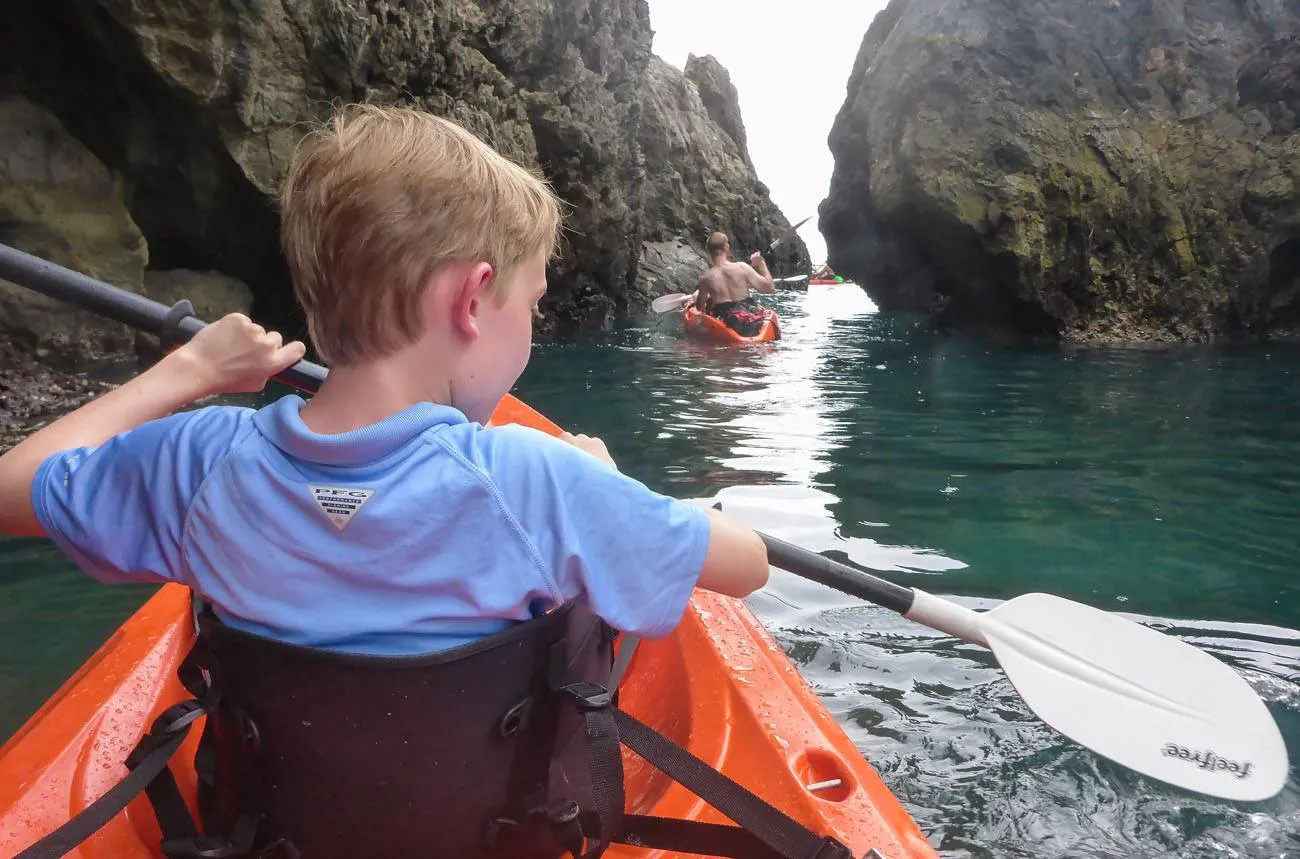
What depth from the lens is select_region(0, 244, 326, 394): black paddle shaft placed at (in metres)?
1.68

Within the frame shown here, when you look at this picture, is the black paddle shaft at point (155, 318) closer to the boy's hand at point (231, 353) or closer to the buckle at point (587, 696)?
the boy's hand at point (231, 353)

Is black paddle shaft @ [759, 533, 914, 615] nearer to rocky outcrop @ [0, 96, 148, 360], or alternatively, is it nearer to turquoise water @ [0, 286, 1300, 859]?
turquoise water @ [0, 286, 1300, 859]

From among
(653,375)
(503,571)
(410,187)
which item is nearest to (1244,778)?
(503,571)

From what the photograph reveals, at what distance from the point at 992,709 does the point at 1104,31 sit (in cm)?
1346

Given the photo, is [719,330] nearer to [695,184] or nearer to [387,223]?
[387,223]

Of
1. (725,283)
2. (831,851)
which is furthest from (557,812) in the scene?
(725,283)

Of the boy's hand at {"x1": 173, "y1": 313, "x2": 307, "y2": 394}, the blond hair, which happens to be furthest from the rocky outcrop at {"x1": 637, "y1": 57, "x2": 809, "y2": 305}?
the blond hair

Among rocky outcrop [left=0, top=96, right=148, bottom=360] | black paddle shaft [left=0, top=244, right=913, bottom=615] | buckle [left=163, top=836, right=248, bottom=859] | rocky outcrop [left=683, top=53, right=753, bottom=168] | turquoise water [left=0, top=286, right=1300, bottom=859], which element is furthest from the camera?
rocky outcrop [left=683, top=53, right=753, bottom=168]

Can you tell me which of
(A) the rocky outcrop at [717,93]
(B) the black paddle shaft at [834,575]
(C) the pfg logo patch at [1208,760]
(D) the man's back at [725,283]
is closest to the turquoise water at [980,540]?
(C) the pfg logo patch at [1208,760]

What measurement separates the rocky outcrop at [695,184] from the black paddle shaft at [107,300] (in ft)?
57.4

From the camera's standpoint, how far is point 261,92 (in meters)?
7.80

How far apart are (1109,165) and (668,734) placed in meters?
12.5

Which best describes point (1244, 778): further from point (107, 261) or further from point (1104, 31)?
point (1104, 31)

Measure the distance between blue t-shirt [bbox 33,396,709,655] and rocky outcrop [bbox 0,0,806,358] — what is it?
18.4ft
